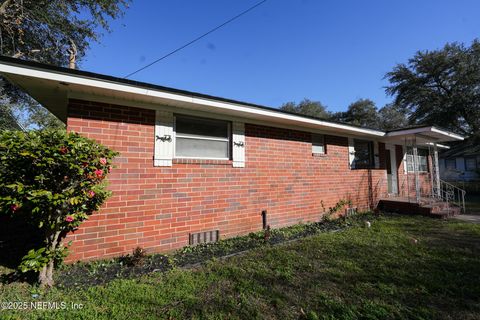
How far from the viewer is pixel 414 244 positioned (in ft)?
16.4

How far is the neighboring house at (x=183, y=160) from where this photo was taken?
12.8 feet

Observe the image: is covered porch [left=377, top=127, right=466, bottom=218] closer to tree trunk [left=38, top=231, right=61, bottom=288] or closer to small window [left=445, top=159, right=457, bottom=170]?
tree trunk [left=38, top=231, right=61, bottom=288]

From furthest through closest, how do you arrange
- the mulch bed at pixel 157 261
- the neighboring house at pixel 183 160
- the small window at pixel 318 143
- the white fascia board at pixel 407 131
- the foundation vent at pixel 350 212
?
1. the white fascia board at pixel 407 131
2. the foundation vent at pixel 350 212
3. the small window at pixel 318 143
4. the neighboring house at pixel 183 160
5. the mulch bed at pixel 157 261

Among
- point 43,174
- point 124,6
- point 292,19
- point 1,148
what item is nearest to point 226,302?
point 43,174

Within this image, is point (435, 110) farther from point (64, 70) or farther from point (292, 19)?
point (64, 70)

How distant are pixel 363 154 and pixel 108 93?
895 cm

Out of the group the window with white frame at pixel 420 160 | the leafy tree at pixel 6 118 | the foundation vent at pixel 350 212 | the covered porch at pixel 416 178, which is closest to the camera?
the foundation vent at pixel 350 212

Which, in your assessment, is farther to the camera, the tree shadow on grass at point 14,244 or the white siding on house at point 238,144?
the white siding on house at point 238,144

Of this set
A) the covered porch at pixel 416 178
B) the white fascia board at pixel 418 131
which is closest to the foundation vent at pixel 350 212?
the covered porch at pixel 416 178

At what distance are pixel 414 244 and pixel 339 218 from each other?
2.74 meters

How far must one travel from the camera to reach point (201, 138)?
5164mm

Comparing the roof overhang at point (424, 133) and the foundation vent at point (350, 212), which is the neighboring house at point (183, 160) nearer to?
the foundation vent at point (350, 212)

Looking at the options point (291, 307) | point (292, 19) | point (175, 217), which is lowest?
point (291, 307)

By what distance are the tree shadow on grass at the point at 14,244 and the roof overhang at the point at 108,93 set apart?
212 cm
